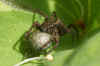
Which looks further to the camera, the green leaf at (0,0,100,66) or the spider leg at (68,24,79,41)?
the spider leg at (68,24,79,41)

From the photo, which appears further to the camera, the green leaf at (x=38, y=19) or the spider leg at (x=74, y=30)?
the spider leg at (x=74, y=30)

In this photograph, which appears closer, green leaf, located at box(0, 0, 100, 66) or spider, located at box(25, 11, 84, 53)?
green leaf, located at box(0, 0, 100, 66)

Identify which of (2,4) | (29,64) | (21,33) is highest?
(2,4)

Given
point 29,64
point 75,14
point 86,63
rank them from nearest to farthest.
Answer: point 86,63 < point 29,64 < point 75,14

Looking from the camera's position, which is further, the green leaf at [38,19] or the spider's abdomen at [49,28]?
the spider's abdomen at [49,28]

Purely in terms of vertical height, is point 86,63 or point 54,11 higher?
point 54,11

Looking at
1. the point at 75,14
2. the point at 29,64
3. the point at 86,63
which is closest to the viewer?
the point at 86,63

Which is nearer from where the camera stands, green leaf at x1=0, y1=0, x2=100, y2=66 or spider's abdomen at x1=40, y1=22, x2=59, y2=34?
green leaf at x1=0, y1=0, x2=100, y2=66

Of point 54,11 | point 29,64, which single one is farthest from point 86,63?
point 54,11

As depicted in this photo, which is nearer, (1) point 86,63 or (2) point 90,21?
(1) point 86,63

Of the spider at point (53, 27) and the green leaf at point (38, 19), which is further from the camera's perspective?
the spider at point (53, 27)

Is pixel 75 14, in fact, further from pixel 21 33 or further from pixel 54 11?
pixel 21 33
